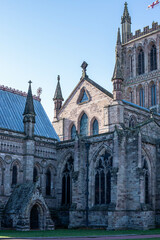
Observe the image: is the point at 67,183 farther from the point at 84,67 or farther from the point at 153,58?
the point at 153,58

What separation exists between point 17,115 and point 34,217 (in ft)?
40.9

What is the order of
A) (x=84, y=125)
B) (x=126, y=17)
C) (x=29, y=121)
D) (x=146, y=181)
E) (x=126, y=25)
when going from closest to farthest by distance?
(x=146, y=181)
(x=29, y=121)
(x=84, y=125)
(x=126, y=17)
(x=126, y=25)

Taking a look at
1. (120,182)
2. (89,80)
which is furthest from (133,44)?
(120,182)

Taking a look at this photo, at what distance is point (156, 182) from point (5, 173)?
613 inches

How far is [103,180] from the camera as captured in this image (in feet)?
125

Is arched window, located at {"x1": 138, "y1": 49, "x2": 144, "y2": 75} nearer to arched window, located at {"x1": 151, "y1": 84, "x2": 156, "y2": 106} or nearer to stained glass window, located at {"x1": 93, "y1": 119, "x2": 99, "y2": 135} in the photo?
arched window, located at {"x1": 151, "y1": 84, "x2": 156, "y2": 106}

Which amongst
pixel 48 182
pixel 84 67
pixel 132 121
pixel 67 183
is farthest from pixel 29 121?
pixel 84 67

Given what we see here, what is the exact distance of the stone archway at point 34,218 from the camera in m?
35.7

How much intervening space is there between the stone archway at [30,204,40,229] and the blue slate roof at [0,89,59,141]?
30.3 ft

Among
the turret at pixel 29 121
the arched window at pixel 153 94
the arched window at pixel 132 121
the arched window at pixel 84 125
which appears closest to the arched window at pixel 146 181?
the arched window at pixel 132 121

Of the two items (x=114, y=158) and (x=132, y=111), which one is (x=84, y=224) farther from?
(x=132, y=111)

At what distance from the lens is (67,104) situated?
55.2 metres

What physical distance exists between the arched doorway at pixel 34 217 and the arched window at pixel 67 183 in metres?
6.15

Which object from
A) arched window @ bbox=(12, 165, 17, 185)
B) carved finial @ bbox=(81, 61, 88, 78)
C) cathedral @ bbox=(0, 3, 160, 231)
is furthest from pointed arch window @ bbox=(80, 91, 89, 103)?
arched window @ bbox=(12, 165, 17, 185)
